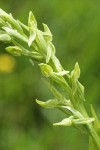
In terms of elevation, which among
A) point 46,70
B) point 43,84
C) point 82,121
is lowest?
point 43,84

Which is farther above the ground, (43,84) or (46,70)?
(46,70)

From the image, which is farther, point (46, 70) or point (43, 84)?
point (43, 84)

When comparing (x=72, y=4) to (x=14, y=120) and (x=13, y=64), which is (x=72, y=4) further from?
(x=14, y=120)

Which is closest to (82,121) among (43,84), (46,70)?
(46,70)

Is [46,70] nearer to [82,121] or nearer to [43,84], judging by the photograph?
[82,121]

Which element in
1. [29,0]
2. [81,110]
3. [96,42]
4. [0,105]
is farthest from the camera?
[29,0]

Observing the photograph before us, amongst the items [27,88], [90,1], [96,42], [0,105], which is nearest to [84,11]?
[90,1]

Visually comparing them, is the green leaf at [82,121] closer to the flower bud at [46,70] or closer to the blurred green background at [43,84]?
the flower bud at [46,70]

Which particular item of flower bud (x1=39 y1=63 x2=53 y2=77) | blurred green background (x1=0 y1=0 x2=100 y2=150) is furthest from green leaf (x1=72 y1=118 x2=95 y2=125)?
blurred green background (x1=0 y1=0 x2=100 y2=150)
